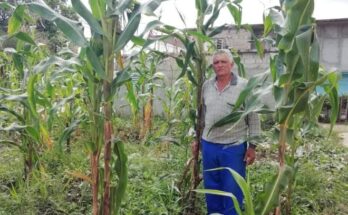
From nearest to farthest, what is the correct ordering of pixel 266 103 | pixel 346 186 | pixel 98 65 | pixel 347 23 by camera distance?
1. pixel 98 65
2. pixel 266 103
3. pixel 346 186
4. pixel 347 23

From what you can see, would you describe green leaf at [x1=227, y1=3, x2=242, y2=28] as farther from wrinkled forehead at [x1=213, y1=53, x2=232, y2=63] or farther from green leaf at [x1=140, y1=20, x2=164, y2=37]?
green leaf at [x1=140, y1=20, x2=164, y2=37]

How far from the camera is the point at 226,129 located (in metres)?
2.78

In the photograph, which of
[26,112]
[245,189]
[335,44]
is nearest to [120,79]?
[245,189]

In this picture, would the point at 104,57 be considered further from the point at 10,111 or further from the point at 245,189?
the point at 10,111

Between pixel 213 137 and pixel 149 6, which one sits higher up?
pixel 149 6

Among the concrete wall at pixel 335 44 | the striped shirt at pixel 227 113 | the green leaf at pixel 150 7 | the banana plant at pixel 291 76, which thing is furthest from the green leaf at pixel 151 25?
the concrete wall at pixel 335 44

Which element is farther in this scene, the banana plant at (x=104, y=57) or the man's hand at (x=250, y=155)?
Result: the man's hand at (x=250, y=155)

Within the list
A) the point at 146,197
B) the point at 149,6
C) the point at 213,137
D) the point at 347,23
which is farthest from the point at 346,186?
the point at 347,23

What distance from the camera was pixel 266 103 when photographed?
2.04m

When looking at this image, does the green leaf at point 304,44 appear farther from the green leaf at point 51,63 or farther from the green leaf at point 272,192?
the green leaf at point 51,63

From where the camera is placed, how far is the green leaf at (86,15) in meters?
1.76

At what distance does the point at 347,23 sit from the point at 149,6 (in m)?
10.9

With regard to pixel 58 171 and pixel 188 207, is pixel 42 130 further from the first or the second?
pixel 188 207

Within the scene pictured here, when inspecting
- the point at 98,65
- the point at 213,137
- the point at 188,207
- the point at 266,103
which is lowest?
the point at 188,207
